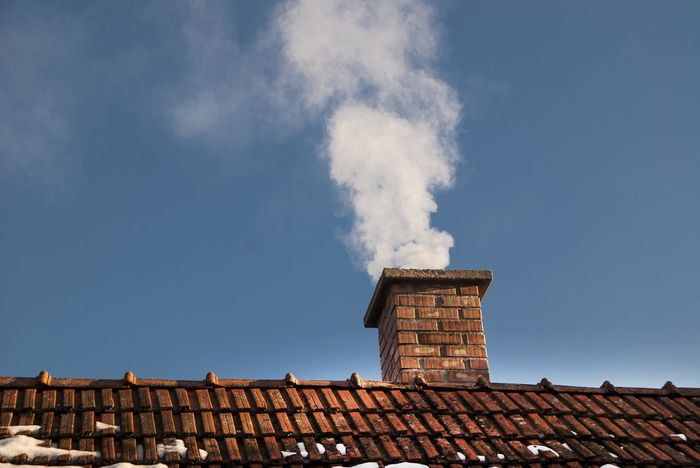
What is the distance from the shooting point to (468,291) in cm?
813

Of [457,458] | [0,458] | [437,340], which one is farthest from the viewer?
[437,340]

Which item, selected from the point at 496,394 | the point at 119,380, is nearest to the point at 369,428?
the point at 496,394

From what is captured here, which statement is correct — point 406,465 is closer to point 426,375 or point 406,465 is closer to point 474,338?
point 426,375

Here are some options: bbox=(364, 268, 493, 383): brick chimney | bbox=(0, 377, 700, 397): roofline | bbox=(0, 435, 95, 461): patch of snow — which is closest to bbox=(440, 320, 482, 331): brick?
bbox=(364, 268, 493, 383): brick chimney

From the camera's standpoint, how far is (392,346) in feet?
26.1

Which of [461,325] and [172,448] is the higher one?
[461,325]

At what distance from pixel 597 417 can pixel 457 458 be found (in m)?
1.64

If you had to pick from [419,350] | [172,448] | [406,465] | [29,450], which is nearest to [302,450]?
[406,465]

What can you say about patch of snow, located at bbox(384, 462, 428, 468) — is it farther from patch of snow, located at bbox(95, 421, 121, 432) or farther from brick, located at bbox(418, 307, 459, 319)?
brick, located at bbox(418, 307, 459, 319)

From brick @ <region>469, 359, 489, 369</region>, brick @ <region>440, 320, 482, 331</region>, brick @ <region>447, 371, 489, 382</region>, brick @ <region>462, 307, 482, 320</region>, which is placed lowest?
brick @ <region>447, 371, 489, 382</region>

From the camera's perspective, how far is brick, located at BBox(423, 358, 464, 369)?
766 cm

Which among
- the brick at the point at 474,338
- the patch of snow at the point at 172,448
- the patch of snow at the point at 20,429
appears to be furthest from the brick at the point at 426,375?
the patch of snow at the point at 20,429

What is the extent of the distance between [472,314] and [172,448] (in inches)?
144

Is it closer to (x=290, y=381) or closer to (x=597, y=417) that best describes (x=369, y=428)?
(x=290, y=381)
